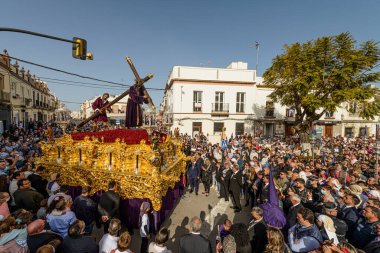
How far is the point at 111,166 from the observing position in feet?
19.9

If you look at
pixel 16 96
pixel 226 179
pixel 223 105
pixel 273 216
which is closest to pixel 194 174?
pixel 226 179

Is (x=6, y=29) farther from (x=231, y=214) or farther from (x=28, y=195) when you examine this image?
(x=231, y=214)

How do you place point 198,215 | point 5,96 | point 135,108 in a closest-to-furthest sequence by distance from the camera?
point 198,215 < point 135,108 < point 5,96

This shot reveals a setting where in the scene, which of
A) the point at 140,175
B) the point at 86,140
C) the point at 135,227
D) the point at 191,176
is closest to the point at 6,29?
the point at 86,140

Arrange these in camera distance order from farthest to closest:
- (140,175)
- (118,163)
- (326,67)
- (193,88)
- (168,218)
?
(193,88) → (326,67) → (168,218) → (118,163) → (140,175)

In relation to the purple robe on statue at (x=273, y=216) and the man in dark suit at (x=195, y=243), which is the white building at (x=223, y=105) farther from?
the man in dark suit at (x=195, y=243)

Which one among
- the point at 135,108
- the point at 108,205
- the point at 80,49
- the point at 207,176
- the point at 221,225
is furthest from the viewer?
the point at 207,176

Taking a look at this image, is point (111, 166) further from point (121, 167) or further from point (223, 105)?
point (223, 105)

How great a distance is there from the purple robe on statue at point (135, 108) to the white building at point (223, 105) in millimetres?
16317

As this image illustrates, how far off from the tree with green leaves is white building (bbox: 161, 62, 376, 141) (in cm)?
769

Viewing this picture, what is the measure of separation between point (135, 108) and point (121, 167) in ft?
10.2

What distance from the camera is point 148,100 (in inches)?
330

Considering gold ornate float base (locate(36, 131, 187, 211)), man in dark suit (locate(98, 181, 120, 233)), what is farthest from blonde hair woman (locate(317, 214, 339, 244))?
man in dark suit (locate(98, 181, 120, 233))

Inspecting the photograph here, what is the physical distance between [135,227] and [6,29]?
23.2 feet
